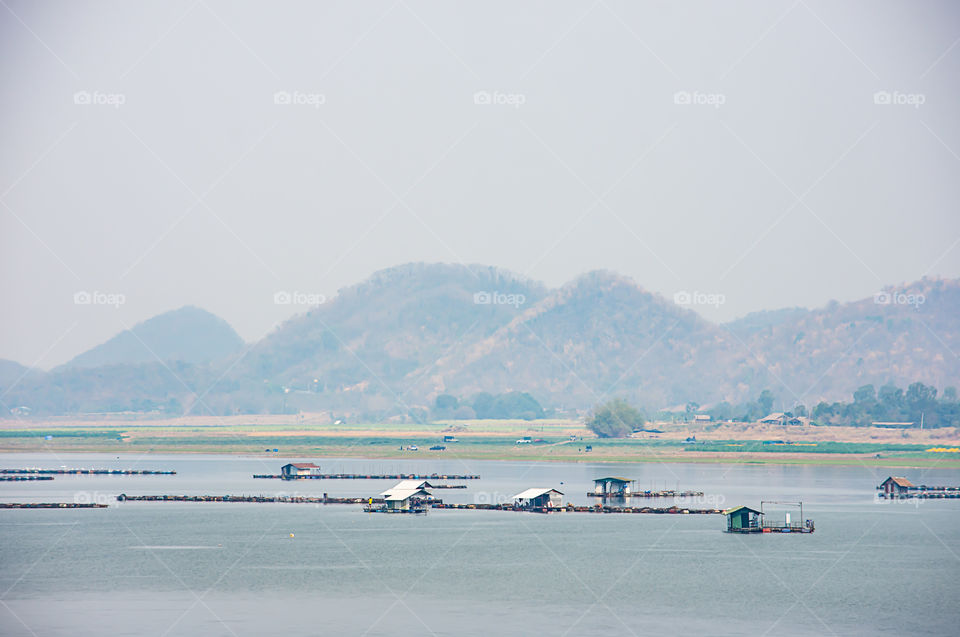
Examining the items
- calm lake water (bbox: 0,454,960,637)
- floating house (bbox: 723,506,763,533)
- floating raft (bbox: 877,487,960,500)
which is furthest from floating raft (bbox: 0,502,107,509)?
floating raft (bbox: 877,487,960,500)

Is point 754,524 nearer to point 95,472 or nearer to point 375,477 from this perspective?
point 375,477

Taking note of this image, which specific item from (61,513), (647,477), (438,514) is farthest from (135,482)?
(647,477)

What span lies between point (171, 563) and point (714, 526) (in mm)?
52971

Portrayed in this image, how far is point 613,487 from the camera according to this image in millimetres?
151250

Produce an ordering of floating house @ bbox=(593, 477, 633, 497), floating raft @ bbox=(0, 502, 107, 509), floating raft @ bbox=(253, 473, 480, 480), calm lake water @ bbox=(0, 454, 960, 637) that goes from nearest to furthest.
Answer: calm lake water @ bbox=(0, 454, 960, 637)
floating raft @ bbox=(0, 502, 107, 509)
floating house @ bbox=(593, 477, 633, 497)
floating raft @ bbox=(253, 473, 480, 480)

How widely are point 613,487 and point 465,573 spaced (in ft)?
219

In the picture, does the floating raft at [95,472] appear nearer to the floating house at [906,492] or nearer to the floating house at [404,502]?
the floating house at [404,502]

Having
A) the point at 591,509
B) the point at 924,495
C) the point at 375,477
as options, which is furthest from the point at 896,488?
the point at 375,477

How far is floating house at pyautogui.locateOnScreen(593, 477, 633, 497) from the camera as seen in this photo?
147 meters

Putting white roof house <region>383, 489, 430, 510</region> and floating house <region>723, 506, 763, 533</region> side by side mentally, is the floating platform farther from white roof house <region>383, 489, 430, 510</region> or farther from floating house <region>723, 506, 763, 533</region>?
floating house <region>723, 506, 763, 533</region>

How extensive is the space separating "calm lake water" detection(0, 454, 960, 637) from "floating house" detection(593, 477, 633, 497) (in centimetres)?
1202

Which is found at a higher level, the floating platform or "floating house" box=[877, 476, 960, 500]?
"floating house" box=[877, 476, 960, 500]

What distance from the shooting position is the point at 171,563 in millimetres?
91688

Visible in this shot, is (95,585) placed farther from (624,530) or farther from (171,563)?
(624,530)
